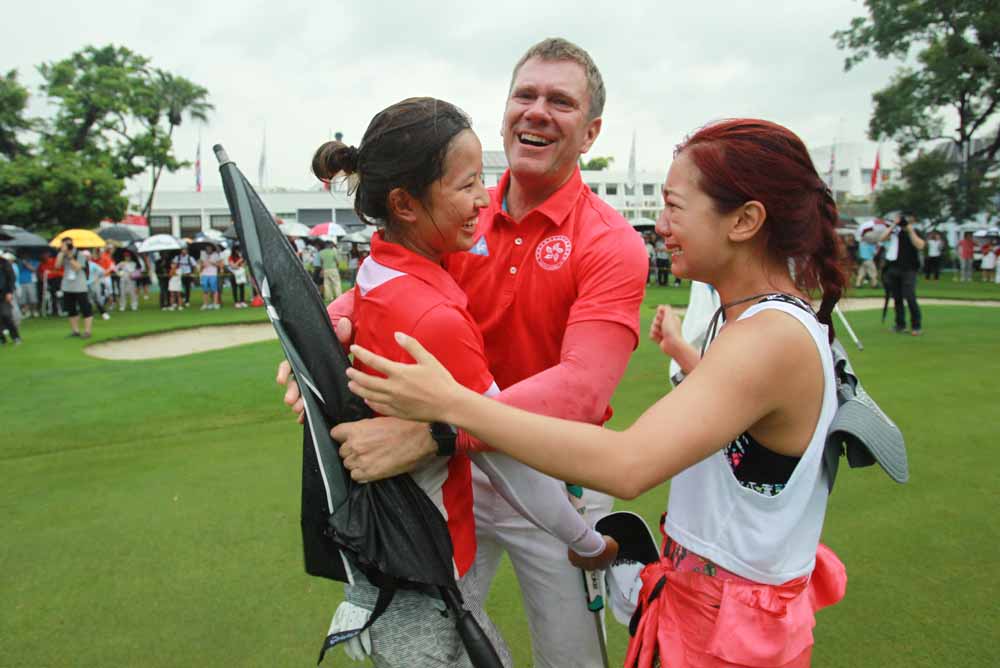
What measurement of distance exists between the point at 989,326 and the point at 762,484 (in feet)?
43.7

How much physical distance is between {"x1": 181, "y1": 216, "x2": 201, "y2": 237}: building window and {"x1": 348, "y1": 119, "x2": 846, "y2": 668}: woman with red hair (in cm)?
5697

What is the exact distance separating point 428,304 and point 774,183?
812 mm

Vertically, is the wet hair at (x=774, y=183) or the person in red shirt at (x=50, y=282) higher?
the wet hair at (x=774, y=183)

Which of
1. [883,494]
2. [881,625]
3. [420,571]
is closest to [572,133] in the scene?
[420,571]

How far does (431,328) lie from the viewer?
169cm

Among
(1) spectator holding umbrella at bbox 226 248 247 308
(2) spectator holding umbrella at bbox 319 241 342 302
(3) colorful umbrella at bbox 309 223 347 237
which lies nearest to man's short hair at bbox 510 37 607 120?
(2) spectator holding umbrella at bbox 319 241 342 302

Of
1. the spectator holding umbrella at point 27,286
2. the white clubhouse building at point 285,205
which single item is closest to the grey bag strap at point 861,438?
the spectator holding umbrella at point 27,286

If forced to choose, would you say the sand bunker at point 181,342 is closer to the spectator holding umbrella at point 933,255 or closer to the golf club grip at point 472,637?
the golf club grip at point 472,637

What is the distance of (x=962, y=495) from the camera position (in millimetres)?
4582

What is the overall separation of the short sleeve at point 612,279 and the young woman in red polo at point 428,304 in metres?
0.38

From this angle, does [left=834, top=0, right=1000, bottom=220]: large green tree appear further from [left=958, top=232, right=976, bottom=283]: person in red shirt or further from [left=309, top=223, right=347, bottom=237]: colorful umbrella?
[left=309, top=223, right=347, bottom=237]: colorful umbrella

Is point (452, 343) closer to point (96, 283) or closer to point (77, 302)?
point (77, 302)

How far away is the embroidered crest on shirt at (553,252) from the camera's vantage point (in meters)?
2.24

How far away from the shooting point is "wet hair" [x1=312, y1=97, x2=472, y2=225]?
1809mm
